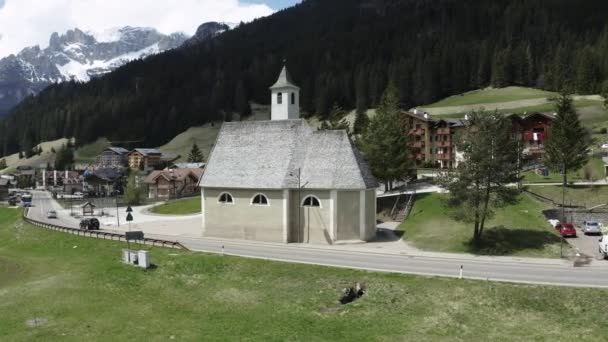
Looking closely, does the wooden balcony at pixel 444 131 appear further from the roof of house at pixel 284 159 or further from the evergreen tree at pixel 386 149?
the roof of house at pixel 284 159

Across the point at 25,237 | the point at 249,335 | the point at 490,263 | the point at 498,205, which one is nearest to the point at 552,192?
the point at 498,205

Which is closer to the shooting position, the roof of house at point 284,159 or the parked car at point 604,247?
the parked car at point 604,247

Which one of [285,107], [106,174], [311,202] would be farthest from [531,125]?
[106,174]

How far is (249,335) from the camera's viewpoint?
976 inches

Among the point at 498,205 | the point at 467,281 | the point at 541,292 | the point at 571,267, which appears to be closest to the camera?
the point at 541,292

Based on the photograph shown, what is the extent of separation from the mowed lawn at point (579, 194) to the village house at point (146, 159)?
14148 centimetres

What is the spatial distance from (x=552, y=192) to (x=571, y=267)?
26.0 m

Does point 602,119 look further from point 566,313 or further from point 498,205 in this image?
point 566,313

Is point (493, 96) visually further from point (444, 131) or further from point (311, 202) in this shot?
point (311, 202)

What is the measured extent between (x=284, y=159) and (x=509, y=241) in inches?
781

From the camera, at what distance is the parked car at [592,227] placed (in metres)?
45.9

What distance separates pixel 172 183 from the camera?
115375 mm

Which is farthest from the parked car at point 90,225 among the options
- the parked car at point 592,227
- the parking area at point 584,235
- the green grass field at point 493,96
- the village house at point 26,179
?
the village house at point 26,179

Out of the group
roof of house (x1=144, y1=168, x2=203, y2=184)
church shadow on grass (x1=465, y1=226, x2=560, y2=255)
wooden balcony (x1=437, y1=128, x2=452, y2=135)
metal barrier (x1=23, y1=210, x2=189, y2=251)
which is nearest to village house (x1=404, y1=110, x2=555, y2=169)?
wooden balcony (x1=437, y1=128, x2=452, y2=135)
